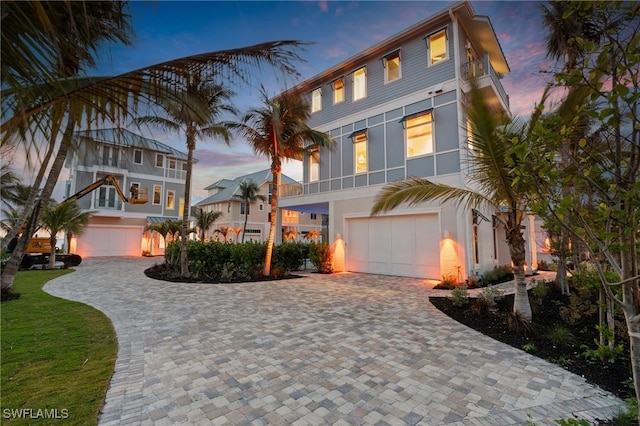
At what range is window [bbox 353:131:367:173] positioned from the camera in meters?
13.1

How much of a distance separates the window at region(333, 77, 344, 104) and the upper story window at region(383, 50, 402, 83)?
2.48m

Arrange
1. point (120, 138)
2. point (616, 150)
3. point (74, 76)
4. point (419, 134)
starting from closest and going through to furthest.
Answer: point (74, 76)
point (120, 138)
point (616, 150)
point (419, 134)

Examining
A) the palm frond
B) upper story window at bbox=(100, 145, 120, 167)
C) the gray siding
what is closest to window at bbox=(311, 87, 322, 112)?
the gray siding

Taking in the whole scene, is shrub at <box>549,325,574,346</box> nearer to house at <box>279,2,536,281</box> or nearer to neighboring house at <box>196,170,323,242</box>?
house at <box>279,2,536,281</box>

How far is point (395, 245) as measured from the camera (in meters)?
11.8

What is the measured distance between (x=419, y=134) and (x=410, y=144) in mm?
504

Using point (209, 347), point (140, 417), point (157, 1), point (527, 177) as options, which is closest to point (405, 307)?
point (209, 347)

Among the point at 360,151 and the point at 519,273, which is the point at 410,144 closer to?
the point at 360,151

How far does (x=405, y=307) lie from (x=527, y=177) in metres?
4.98

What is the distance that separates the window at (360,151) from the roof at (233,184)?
16.5 metres

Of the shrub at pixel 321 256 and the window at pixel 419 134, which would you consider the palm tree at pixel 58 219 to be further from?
the window at pixel 419 134

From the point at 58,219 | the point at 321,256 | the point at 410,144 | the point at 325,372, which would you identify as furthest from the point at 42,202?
the point at 58,219

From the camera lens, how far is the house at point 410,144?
1035 cm

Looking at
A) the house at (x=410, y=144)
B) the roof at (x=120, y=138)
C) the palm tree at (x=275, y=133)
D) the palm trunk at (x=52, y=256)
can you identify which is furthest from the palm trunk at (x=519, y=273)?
the palm trunk at (x=52, y=256)
